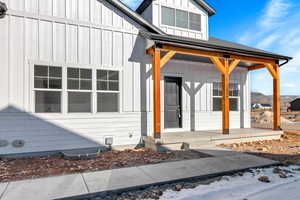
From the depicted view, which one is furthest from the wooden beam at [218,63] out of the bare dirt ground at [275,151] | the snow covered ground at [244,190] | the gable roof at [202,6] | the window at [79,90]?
the window at [79,90]

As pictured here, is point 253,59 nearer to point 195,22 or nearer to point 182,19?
point 195,22

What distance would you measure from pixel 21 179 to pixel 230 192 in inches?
144

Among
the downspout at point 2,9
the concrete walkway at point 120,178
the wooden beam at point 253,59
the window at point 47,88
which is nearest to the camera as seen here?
the concrete walkway at point 120,178

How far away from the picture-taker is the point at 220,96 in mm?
8023

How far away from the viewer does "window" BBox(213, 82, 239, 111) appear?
26.0 ft

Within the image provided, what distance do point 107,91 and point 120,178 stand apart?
3.24m

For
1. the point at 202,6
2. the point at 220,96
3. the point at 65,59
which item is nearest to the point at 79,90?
the point at 65,59

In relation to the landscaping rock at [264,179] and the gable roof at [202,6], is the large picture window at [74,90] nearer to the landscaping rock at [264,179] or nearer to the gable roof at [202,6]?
the gable roof at [202,6]

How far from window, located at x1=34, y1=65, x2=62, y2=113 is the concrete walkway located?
8.23 feet

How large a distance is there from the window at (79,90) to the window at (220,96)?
527 centimetres

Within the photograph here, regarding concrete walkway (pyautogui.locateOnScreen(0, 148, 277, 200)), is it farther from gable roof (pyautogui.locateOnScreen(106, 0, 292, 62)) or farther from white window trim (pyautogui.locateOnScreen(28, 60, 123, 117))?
gable roof (pyautogui.locateOnScreen(106, 0, 292, 62))

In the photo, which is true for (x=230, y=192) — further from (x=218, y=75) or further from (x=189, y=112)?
(x=218, y=75)

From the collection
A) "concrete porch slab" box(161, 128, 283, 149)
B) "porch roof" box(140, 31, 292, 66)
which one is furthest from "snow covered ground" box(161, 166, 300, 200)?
"porch roof" box(140, 31, 292, 66)

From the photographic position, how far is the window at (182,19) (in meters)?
7.59
